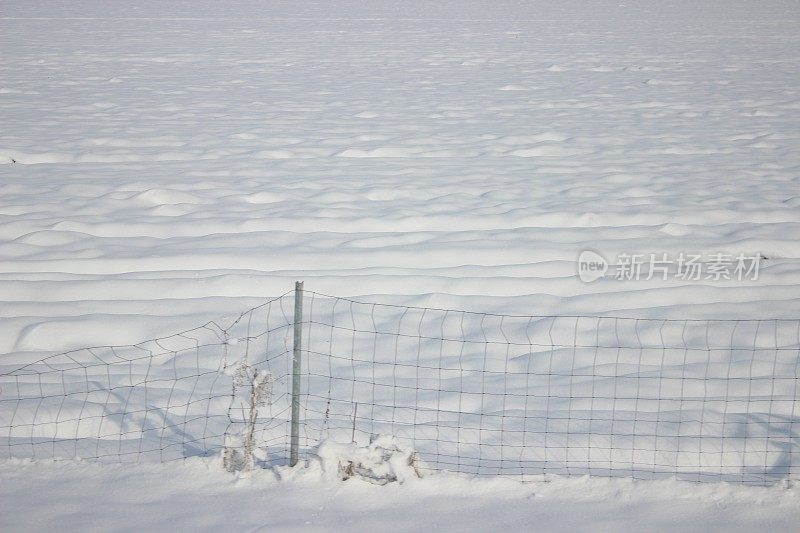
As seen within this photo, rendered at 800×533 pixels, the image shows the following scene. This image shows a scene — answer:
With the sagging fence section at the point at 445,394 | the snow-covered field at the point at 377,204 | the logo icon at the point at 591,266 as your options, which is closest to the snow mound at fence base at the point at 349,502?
the snow-covered field at the point at 377,204

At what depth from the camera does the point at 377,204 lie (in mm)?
6250

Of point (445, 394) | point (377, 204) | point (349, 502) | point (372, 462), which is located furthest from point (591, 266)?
point (349, 502)

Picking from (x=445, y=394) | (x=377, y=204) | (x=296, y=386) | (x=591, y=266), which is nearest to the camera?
(x=296, y=386)

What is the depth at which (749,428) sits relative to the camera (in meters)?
3.51

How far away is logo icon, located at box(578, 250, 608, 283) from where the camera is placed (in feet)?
16.3

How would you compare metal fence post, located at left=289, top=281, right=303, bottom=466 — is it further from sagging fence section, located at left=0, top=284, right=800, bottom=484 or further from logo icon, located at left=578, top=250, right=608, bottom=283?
logo icon, located at left=578, top=250, right=608, bottom=283

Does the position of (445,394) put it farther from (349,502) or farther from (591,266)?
(591,266)

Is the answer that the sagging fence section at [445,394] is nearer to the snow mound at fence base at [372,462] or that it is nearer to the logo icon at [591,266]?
the snow mound at fence base at [372,462]

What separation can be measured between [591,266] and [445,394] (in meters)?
1.77

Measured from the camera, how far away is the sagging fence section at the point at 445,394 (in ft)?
10.9

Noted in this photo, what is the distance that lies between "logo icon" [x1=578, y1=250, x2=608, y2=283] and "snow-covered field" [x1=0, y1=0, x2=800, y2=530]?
83 millimetres

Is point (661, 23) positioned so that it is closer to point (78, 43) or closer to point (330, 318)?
point (78, 43)

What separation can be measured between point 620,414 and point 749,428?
0.56 metres

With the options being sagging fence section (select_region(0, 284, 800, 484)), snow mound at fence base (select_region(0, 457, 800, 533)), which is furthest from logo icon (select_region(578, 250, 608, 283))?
snow mound at fence base (select_region(0, 457, 800, 533))
